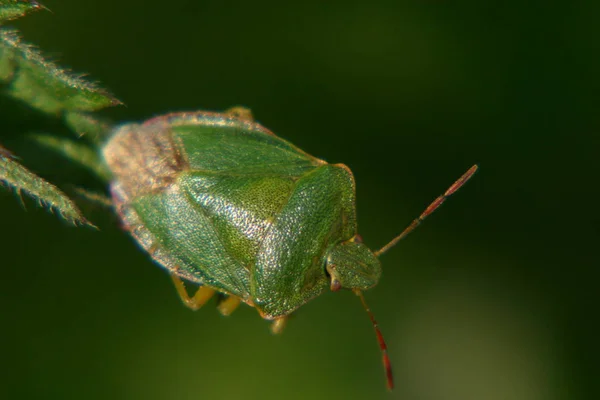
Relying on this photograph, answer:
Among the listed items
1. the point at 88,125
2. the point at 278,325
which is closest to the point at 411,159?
the point at 278,325

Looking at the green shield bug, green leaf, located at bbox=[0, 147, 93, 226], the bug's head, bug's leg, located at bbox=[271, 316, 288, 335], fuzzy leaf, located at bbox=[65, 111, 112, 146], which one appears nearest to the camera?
green leaf, located at bbox=[0, 147, 93, 226]

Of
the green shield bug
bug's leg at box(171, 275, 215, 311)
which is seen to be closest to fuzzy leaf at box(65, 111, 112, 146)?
the green shield bug

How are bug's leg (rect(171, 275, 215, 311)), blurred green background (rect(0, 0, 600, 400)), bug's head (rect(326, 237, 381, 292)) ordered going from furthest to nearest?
1. blurred green background (rect(0, 0, 600, 400))
2. bug's leg (rect(171, 275, 215, 311))
3. bug's head (rect(326, 237, 381, 292))

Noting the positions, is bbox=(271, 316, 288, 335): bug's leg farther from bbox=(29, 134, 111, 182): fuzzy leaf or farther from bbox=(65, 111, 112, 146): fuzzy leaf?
bbox=(65, 111, 112, 146): fuzzy leaf

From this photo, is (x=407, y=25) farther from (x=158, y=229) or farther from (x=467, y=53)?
(x=158, y=229)

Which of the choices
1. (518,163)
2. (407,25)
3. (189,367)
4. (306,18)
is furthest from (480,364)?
(306,18)

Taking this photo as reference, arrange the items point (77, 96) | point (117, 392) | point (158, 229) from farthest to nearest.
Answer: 1. point (117, 392)
2. point (158, 229)
3. point (77, 96)

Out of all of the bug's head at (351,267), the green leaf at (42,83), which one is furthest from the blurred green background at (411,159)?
the green leaf at (42,83)
